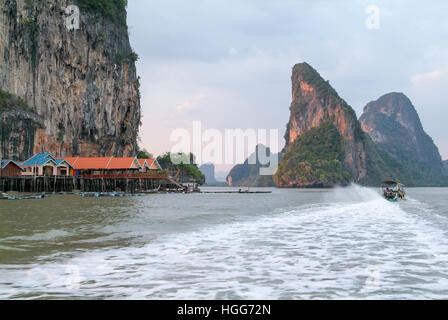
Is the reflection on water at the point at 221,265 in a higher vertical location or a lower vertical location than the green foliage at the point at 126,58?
lower

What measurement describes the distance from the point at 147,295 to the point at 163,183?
7370 centimetres

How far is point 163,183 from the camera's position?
260ft

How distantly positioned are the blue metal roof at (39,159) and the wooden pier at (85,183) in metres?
2.56

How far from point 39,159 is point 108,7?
40405 millimetres

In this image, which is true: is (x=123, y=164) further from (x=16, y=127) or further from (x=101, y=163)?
(x=16, y=127)

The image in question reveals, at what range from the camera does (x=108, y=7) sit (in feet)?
276

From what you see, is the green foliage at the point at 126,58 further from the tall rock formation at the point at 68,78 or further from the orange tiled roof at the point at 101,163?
the orange tiled roof at the point at 101,163


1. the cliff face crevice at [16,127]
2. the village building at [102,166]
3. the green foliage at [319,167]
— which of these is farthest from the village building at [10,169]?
the green foliage at [319,167]

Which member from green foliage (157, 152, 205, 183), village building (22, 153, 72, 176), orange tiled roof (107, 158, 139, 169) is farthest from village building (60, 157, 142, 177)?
green foliage (157, 152, 205, 183)

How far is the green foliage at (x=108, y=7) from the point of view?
257 feet

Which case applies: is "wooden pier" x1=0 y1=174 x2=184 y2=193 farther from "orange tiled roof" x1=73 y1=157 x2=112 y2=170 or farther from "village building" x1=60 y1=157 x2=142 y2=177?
"orange tiled roof" x1=73 y1=157 x2=112 y2=170

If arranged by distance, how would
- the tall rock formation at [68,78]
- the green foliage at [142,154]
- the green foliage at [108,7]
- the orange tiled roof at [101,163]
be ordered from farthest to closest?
the green foliage at [142,154], the green foliage at [108,7], the orange tiled roof at [101,163], the tall rock formation at [68,78]

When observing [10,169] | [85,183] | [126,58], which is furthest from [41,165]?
[126,58]
